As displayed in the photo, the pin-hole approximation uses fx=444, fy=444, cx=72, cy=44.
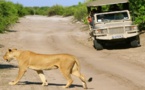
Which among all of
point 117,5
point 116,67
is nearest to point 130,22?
point 117,5

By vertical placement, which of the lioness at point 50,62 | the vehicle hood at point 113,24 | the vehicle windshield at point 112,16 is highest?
the lioness at point 50,62

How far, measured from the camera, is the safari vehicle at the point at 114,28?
70.7ft

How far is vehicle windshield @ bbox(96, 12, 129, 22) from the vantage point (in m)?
22.5

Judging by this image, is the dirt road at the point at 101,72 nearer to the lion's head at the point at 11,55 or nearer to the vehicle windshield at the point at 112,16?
the lion's head at the point at 11,55

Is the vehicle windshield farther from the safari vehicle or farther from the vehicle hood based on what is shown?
the vehicle hood

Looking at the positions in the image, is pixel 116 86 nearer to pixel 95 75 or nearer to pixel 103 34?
pixel 95 75

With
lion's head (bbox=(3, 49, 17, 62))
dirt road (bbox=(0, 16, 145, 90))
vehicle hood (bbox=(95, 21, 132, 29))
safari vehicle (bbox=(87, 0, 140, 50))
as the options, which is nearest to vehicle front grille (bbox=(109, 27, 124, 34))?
safari vehicle (bbox=(87, 0, 140, 50))

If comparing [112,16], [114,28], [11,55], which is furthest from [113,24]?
[11,55]

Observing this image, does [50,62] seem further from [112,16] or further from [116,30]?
[112,16]

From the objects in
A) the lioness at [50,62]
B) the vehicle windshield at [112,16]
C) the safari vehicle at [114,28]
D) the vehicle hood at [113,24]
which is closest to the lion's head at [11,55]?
the lioness at [50,62]

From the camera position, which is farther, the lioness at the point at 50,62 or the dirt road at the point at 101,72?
the dirt road at the point at 101,72

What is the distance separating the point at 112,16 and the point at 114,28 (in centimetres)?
132

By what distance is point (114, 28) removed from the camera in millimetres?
21641

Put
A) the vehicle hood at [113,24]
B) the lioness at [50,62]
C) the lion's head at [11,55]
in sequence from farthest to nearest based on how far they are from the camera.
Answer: the vehicle hood at [113,24], the lion's head at [11,55], the lioness at [50,62]
